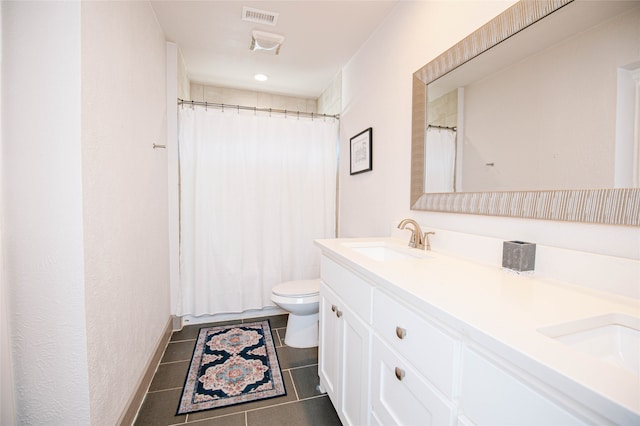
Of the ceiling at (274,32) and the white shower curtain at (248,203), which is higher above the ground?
the ceiling at (274,32)

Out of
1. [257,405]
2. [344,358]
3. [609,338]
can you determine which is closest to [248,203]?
[257,405]

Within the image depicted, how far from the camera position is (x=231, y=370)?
1812mm

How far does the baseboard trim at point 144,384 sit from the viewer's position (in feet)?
4.42

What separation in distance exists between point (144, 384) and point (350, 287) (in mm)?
1367

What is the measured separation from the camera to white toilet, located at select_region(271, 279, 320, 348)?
200 cm

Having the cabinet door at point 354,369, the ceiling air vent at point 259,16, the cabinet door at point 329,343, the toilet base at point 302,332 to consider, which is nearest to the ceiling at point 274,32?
the ceiling air vent at point 259,16

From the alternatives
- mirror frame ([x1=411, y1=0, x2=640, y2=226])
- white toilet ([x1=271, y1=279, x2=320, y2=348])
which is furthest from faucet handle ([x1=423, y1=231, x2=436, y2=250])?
white toilet ([x1=271, y1=279, x2=320, y2=348])

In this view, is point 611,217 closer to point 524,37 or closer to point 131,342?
point 524,37

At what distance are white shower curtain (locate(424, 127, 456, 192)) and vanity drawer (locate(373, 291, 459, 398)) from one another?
74cm

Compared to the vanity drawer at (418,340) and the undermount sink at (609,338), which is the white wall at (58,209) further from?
the undermount sink at (609,338)

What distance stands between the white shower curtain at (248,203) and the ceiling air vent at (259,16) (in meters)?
0.79

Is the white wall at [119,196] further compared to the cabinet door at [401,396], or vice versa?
the white wall at [119,196]

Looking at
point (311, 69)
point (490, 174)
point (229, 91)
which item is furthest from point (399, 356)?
point (229, 91)

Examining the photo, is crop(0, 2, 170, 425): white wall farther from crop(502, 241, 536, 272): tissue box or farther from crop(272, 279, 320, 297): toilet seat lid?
crop(502, 241, 536, 272): tissue box
